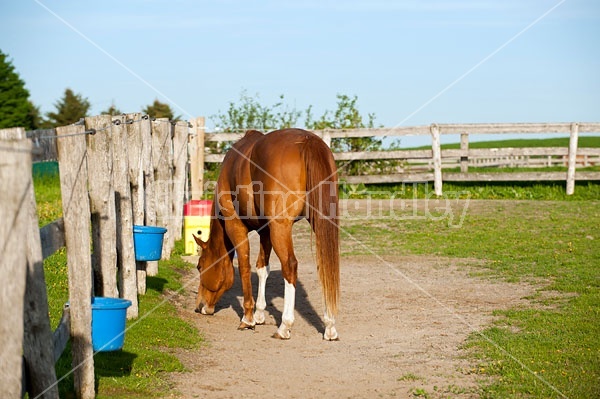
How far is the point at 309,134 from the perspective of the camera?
781 cm

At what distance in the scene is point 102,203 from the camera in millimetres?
6363

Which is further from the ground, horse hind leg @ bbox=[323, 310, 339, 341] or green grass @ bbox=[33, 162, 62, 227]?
green grass @ bbox=[33, 162, 62, 227]

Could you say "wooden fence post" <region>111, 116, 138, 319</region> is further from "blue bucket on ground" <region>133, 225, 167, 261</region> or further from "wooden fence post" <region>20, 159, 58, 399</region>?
"wooden fence post" <region>20, 159, 58, 399</region>

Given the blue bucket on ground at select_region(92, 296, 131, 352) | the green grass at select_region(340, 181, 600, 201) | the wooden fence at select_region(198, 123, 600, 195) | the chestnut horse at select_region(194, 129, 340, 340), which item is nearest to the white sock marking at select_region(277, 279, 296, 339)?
the chestnut horse at select_region(194, 129, 340, 340)

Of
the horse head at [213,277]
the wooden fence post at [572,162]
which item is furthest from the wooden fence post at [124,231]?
the wooden fence post at [572,162]

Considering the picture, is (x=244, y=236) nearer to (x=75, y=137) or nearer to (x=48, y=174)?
A: (x=75, y=137)

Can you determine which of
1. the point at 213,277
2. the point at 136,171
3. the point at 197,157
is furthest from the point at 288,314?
the point at 197,157

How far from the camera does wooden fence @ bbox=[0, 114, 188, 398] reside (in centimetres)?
365

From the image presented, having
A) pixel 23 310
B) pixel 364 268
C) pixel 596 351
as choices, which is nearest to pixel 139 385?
pixel 23 310

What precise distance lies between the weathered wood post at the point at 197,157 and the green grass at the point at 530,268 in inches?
172

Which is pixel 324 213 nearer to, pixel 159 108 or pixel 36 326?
pixel 36 326

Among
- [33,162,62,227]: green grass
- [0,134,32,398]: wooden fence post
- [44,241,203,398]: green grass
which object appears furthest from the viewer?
[33,162,62,227]: green grass

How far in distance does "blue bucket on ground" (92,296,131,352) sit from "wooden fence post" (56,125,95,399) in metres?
0.10

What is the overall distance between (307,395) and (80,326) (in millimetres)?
1748
